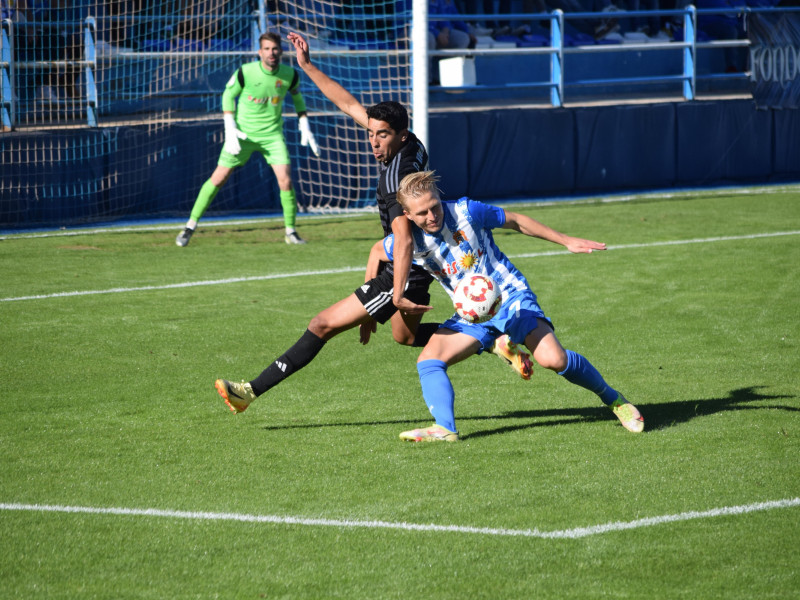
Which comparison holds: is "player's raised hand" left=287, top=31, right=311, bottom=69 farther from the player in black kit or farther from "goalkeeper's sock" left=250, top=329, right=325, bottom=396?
"goalkeeper's sock" left=250, top=329, right=325, bottom=396

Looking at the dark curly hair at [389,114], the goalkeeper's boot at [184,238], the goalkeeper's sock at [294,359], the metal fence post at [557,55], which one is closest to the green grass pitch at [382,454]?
the goalkeeper's sock at [294,359]

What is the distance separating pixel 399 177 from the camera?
18.7 ft

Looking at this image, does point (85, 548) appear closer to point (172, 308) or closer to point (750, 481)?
point (750, 481)

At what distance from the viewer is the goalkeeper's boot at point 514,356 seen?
5570 millimetres

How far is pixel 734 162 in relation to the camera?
19406 mm

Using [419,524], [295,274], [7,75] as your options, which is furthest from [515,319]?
[7,75]

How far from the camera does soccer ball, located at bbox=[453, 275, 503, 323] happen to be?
17.9 feet

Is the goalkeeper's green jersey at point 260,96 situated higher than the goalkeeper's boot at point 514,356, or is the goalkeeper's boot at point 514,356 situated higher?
the goalkeeper's green jersey at point 260,96

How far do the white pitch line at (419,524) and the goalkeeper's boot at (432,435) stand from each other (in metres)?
1.15

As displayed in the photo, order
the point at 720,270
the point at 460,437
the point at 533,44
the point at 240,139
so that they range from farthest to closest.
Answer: the point at 533,44
the point at 240,139
the point at 720,270
the point at 460,437

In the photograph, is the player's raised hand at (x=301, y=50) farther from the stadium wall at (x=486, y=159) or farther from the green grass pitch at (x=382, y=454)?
the stadium wall at (x=486, y=159)

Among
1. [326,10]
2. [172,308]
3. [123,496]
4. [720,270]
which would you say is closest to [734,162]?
[326,10]

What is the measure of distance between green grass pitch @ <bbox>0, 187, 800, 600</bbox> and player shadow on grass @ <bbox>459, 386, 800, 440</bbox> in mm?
23

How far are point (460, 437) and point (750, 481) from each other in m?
1.49
